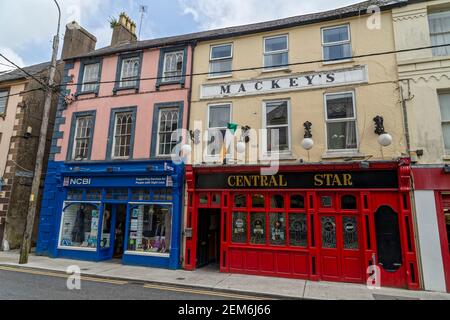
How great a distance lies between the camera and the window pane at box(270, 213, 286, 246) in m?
9.61

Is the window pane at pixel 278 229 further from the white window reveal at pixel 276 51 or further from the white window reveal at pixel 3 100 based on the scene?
the white window reveal at pixel 3 100

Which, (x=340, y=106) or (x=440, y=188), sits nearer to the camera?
(x=440, y=188)

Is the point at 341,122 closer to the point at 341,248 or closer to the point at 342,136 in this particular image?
the point at 342,136

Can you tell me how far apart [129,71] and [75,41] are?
5.55 m

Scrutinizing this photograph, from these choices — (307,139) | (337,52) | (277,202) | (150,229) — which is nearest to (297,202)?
(277,202)

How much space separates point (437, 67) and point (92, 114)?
13.9m

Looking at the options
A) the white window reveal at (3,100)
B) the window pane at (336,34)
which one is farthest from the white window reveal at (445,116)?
the white window reveal at (3,100)

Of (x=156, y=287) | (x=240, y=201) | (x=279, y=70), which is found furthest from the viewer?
(x=279, y=70)

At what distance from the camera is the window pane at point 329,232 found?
359 inches

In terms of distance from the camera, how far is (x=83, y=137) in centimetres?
1309

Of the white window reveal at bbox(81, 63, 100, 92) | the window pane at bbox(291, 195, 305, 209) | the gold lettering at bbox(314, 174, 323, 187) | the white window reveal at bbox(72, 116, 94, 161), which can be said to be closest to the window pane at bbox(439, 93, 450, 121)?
the gold lettering at bbox(314, 174, 323, 187)

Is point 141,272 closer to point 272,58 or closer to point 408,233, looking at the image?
point 408,233

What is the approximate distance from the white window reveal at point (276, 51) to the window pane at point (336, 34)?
4.93 feet
